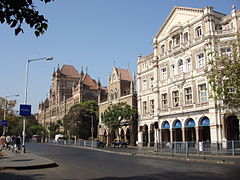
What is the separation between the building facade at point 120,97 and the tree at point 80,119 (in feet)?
9.34

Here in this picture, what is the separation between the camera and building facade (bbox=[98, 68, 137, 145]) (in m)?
58.4

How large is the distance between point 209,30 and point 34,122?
383 feet

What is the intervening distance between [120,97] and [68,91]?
5366 centimetres

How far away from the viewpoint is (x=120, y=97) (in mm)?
63406

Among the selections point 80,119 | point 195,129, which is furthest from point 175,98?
point 80,119

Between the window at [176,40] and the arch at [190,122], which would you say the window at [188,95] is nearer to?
the arch at [190,122]

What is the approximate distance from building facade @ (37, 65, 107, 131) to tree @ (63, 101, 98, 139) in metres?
17.3

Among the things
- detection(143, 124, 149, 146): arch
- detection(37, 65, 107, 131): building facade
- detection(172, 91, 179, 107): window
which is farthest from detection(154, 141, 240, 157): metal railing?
detection(37, 65, 107, 131): building facade

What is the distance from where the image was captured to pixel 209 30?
34.6 meters

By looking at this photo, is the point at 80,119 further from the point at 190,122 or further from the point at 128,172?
the point at 128,172

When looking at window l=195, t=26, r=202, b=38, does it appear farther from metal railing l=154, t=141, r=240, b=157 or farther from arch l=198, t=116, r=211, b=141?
metal railing l=154, t=141, r=240, b=157

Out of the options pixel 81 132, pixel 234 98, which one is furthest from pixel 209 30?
pixel 81 132

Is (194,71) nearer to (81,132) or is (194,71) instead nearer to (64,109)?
(81,132)

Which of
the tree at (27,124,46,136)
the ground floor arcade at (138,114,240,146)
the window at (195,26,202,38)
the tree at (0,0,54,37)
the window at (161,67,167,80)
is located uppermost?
the window at (195,26,202,38)
